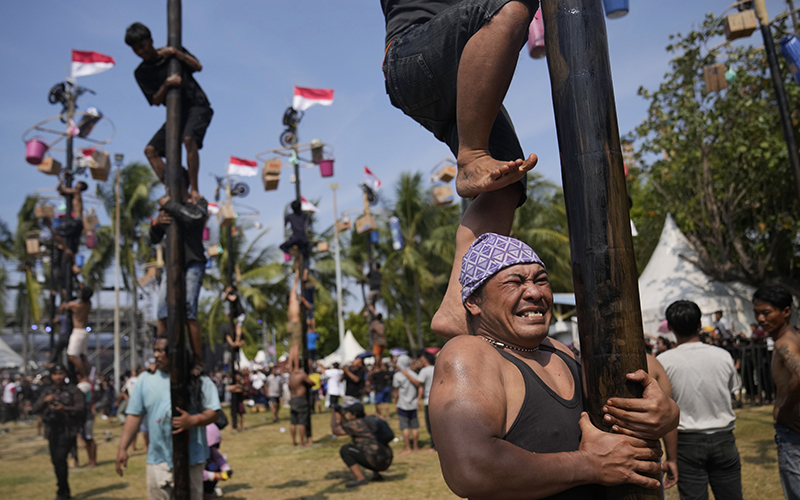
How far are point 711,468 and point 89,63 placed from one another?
45.2 ft

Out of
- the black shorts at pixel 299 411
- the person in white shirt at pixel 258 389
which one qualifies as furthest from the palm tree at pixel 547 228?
the black shorts at pixel 299 411

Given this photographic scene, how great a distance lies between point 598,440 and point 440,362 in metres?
0.49

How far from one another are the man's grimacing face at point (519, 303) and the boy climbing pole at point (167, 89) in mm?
4495

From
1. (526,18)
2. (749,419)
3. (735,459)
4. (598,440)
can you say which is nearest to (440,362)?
(598,440)

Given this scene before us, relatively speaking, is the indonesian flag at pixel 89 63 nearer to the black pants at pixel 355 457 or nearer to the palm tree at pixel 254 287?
the black pants at pixel 355 457

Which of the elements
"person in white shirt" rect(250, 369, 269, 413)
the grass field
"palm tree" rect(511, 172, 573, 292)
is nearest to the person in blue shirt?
the grass field

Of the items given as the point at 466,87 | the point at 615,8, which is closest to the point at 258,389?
the point at 615,8

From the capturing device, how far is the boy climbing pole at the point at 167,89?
547 centimetres

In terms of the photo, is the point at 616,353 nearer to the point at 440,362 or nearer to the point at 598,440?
the point at 598,440

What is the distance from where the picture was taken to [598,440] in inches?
66.2

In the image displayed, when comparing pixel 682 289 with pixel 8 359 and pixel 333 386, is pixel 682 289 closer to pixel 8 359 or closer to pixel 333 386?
pixel 333 386

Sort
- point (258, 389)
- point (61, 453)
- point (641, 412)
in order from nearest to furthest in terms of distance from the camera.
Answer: point (641, 412), point (61, 453), point (258, 389)

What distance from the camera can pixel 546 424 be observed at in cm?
185

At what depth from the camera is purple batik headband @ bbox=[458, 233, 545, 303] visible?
2.01 metres
